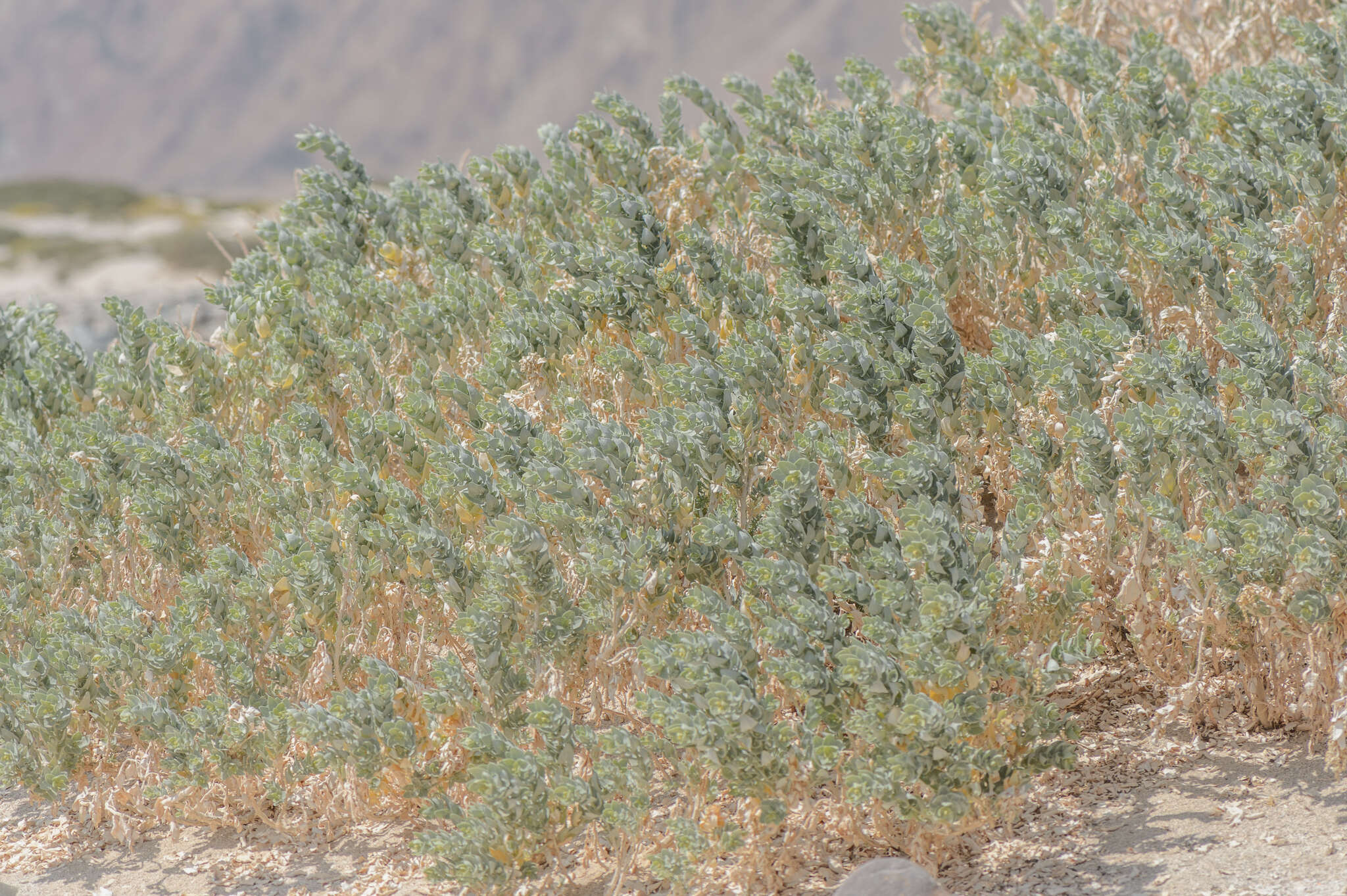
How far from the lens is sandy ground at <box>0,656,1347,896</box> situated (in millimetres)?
2469

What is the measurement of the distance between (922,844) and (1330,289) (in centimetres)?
189

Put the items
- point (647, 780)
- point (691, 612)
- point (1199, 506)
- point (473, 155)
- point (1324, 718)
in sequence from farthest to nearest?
point (473, 155) < point (691, 612) < point (1199, 506) < point (1324, 718) < point (647, 780)

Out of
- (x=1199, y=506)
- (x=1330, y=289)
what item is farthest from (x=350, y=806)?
(x=1330, y=289)

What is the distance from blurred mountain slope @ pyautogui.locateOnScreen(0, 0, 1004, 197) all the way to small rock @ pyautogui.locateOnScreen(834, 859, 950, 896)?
127101mm

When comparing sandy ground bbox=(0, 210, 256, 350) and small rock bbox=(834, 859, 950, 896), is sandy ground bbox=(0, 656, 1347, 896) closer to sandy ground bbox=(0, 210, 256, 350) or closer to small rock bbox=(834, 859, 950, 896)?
small rock bbox=(834, 859, 950, 896)

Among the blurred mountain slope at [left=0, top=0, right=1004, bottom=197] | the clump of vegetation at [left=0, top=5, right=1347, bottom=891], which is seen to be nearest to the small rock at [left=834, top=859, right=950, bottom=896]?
the clump of vegetation at [left=0, top=5, right=1347, bottom=891]

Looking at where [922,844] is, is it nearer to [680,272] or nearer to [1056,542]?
[1056,542]

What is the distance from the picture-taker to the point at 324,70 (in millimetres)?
171875

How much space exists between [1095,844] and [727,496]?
47.0 inches

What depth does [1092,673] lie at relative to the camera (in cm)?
319

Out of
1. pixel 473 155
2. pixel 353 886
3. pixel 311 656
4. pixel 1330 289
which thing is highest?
pixel 473 155

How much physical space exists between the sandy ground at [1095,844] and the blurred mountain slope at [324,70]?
126 meters

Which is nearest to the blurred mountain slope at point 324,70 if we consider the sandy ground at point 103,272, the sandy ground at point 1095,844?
Result: the sandy ground at point 103,272

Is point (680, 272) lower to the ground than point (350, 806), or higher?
higher
